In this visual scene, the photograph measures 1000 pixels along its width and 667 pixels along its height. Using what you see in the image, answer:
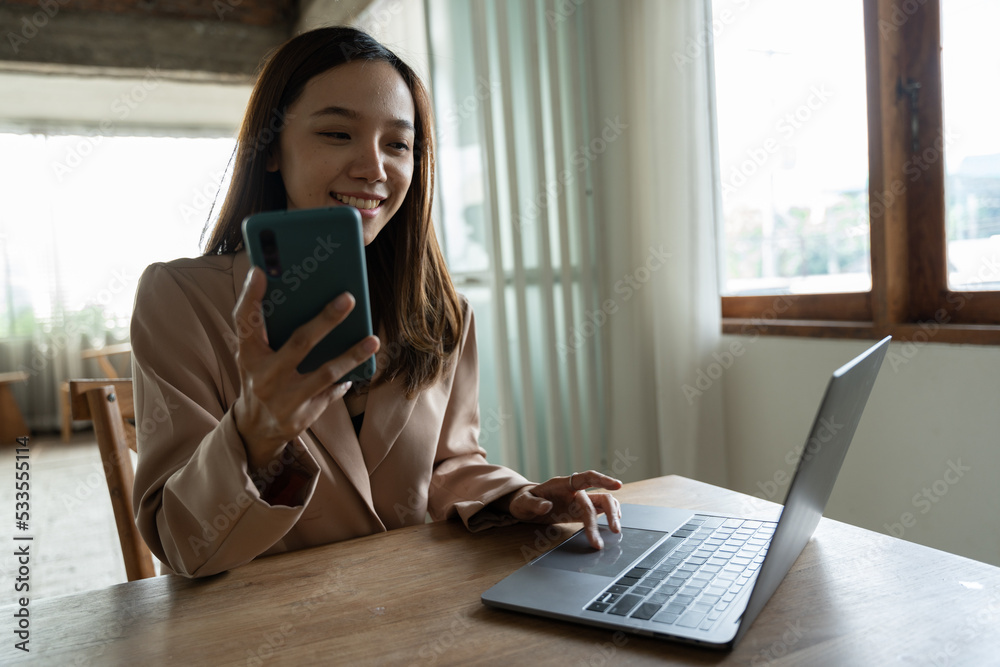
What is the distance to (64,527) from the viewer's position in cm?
369

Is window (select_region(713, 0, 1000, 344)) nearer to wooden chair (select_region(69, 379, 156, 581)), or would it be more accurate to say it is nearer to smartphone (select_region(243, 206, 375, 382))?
smartphone (select_region(243, 206, 375, 382))

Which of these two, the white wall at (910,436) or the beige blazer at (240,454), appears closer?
the beige blazer at (240,454)

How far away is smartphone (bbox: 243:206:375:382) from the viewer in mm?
677

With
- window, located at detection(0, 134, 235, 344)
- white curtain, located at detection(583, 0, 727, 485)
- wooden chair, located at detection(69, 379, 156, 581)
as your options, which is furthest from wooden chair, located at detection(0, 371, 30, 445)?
wooden chair, located at detection(69, 379, 156, 581)

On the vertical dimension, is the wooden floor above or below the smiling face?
below

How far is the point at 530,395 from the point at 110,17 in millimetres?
3983

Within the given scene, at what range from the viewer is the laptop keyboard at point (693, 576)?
Result: 0.64 metres

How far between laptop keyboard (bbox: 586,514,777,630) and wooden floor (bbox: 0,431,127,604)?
180 cm

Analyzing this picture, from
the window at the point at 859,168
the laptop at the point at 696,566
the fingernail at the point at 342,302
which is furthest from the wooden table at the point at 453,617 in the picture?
the window at the point at 859,168

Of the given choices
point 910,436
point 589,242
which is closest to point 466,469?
point 910,436

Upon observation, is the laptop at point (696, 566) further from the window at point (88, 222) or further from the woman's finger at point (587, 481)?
the window at point (88, 222)

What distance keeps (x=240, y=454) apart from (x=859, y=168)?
1705 millimetres

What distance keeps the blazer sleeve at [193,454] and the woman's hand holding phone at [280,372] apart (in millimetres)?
40

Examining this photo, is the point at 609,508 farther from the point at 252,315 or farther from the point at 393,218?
the point at 393,218
